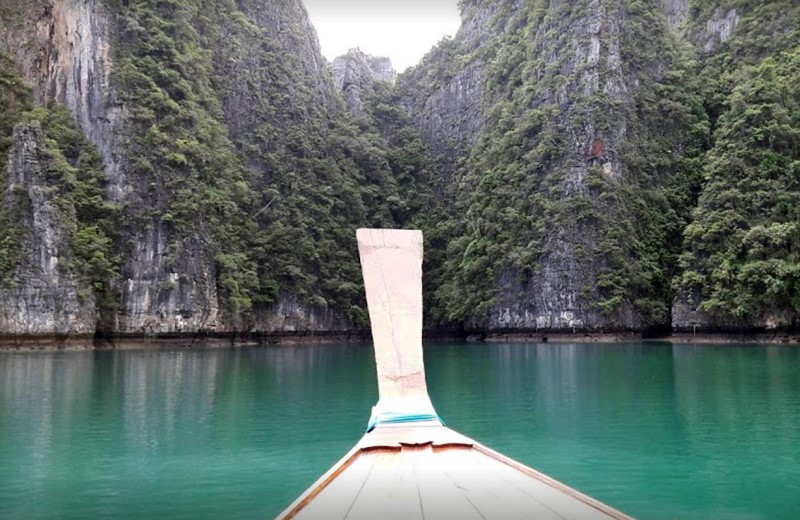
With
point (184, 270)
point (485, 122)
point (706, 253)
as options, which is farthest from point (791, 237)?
point (184, 270)

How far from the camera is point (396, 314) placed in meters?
5.51

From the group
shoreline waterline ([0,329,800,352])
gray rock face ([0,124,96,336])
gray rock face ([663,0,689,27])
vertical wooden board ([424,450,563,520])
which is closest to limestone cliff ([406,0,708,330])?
shoreline waterline ([0,329,800,352])

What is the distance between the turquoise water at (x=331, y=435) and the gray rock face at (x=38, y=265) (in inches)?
659

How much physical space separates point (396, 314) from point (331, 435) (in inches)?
206

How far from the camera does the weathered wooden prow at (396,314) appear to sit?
527 cm

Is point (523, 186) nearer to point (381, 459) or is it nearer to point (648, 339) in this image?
point (648, 339)

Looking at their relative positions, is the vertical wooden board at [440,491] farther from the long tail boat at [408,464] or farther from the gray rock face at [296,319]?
the gray rock face at [296,319]

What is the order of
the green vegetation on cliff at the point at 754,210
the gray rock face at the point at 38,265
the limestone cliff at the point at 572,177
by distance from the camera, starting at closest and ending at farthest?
the gray rock face at the point at 38,265 < the green vegetation on cliff at the point at 754,210 < the limestone cliff at the point at 572,177

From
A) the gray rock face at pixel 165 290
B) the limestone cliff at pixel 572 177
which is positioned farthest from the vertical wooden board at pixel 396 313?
the limestone cliff at pixel 572 177

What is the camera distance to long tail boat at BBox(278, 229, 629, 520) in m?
3.11

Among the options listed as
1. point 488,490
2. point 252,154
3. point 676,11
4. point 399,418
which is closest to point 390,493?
point 488,490

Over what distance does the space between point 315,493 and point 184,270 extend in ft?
129

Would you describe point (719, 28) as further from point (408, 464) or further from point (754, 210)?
point (408, 464)

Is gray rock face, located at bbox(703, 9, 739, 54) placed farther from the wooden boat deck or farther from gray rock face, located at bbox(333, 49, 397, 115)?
the wooden boat deck
